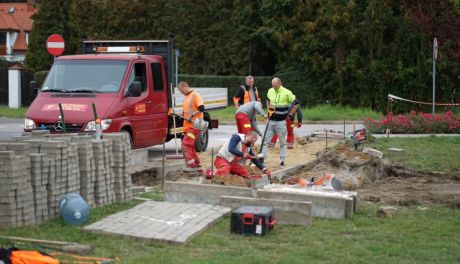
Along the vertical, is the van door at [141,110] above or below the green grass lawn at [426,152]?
above

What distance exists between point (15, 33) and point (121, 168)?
6167 cm

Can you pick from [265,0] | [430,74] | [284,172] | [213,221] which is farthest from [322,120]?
[213,221]

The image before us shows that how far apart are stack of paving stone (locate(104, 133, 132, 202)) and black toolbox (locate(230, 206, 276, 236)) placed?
2.41 metres

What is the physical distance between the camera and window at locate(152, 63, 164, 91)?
16.2 meters

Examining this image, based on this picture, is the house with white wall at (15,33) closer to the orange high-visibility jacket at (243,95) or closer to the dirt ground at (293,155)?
the dirt ground at (293,155)

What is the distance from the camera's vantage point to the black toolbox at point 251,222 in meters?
8.73

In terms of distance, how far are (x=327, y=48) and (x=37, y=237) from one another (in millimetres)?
32063

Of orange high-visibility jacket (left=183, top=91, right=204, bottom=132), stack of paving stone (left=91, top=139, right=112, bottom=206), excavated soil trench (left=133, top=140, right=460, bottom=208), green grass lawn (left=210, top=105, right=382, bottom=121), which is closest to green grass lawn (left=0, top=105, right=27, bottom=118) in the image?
green grass lawn (left=210, top=105, right=382, bottom=121)

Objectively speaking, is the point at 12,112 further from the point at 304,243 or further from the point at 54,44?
the point at 304,243

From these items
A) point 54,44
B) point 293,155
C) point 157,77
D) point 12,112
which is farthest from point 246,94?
point 12,112

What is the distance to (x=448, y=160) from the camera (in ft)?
55.3

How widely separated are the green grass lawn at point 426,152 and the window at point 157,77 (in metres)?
5.32

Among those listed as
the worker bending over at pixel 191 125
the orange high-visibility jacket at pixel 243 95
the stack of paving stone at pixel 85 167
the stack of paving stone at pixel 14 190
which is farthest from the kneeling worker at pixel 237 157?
the orange high-visibility jacket at pixel 243 95

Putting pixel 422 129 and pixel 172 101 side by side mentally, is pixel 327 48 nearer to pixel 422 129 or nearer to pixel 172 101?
pixel 422 129
